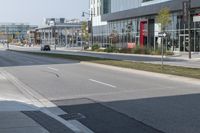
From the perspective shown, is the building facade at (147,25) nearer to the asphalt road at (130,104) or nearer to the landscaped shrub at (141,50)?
the landscaped shrub at (141,50)

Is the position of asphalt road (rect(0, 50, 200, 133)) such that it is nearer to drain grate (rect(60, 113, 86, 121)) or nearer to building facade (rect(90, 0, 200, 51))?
drain grate (rect(60, 113, 86, 121))

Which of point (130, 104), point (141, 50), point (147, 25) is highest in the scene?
point (147, 25)

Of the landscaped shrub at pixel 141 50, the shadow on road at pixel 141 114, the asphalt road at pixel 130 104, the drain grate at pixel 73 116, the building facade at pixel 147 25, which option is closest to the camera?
the shadow on road at pixel 141 114

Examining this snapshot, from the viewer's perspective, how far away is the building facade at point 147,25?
63.5 meters

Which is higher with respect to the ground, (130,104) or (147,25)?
(147,25)

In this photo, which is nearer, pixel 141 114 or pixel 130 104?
pixel 141 114

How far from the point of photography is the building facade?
208 feet

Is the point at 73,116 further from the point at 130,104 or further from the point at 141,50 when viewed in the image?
the point at 141,50

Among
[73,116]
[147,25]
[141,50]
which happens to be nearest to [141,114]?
[73,116]

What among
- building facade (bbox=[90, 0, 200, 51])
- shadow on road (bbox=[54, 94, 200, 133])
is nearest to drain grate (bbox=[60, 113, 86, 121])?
shadow on road (bbox=[54, 94, 200, 133])

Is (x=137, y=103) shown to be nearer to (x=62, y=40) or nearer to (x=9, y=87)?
(x=9, y=87)

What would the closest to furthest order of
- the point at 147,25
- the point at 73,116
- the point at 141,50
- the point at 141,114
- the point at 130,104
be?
the point at 141,114
the point at 73,116
the point at 130,104
the point at 141,50
the point at 147,25

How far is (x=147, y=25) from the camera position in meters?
76.9

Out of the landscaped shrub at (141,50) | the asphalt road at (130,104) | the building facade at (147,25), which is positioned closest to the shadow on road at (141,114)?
the asphalt road at (130,104)
